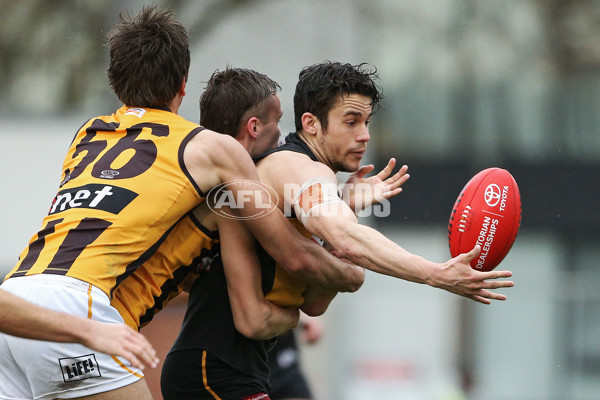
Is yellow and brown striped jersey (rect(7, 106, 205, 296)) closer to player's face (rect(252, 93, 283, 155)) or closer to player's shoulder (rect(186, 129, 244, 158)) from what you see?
player's shoulder (rect(186, 129, 244, 158))

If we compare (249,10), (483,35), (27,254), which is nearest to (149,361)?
(27,254)

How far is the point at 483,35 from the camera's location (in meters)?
12.9

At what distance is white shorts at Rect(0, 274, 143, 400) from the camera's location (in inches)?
125

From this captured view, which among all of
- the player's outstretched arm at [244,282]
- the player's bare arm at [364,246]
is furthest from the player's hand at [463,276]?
the player's outstretched arm at [244,282]

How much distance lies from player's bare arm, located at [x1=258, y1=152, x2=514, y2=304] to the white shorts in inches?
36.8

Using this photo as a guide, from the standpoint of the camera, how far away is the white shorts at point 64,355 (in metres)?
3.16

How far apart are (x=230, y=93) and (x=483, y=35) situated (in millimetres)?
9483

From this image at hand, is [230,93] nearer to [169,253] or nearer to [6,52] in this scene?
[169,253]

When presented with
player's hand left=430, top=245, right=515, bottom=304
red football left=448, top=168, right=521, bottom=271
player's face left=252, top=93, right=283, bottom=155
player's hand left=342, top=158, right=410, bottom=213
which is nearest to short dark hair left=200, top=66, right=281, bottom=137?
player's face left=252, top=93, right=283, bottom=155

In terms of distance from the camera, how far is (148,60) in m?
3.77

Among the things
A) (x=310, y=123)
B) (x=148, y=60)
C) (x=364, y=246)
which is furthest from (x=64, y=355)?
(x=310, y=123)

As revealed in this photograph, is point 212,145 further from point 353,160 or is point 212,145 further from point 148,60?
point 353,160

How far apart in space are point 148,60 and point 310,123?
0.84 m

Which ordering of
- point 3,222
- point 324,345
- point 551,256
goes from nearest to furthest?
point 3,222
point 324,345
point 551,256
